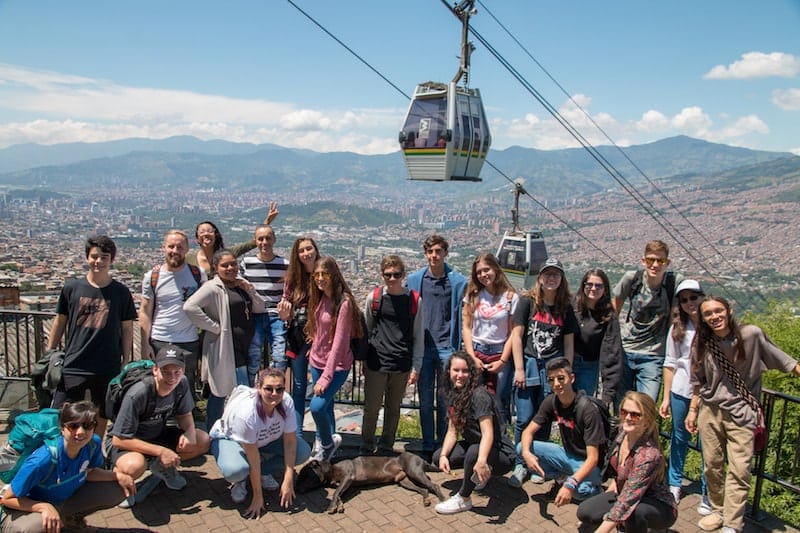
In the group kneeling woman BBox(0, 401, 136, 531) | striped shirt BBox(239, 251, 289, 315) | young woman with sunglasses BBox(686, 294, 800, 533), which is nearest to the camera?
kneeling woman BBox(0, 401, 136, 531)

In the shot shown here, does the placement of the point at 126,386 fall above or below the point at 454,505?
above

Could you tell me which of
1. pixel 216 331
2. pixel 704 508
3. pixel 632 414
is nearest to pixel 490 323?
pixel 632 414

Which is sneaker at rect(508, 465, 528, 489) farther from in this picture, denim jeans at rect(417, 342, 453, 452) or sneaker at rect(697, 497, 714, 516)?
sneaker at rect(697, 497, 714, 516)

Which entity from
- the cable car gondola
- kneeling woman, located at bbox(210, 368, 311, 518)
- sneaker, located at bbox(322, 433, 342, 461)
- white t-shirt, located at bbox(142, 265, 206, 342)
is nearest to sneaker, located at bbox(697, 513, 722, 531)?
sneaker, located at bbox(322, 433, 342, 461)

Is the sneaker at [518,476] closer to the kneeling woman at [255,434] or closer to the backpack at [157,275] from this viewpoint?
the kneeling woman at [255,434]

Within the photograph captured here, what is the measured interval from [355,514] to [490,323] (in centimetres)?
187

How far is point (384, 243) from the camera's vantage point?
112 meters

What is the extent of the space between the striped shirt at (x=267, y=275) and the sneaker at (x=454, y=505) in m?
2.22

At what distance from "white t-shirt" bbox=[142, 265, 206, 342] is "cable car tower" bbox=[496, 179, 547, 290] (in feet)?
58.3

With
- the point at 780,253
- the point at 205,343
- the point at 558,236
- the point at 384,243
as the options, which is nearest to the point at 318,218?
the point at 384,243

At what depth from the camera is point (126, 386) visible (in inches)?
158

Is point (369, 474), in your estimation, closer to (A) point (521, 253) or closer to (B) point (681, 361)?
(B) point (681, 361)

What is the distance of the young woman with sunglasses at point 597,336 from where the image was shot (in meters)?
4.54

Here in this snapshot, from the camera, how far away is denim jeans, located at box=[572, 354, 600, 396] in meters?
4.74
